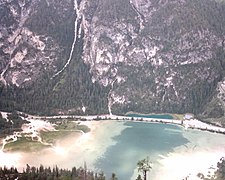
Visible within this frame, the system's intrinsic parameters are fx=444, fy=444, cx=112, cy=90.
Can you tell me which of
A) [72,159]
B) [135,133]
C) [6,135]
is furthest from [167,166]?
[6,135]

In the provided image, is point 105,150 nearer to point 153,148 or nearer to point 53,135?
point 153,148

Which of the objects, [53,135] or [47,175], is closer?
[47,175]

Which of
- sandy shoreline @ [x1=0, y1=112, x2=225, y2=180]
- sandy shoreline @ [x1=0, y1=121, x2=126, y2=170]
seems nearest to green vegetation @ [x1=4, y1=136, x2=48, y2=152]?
sandy shoreline @ [x1=0, y1=121, x2=126, y2=170]

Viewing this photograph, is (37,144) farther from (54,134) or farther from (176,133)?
(176,133)

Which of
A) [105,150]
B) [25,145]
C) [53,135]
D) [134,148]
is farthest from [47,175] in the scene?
[53,135]

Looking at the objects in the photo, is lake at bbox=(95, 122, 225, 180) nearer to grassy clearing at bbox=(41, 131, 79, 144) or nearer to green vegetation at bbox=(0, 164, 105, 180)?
green vegetation at bbox=(0, 164, 105, 180)

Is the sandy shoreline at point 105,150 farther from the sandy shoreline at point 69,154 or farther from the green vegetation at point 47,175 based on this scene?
the green vegetation at point 47,175
